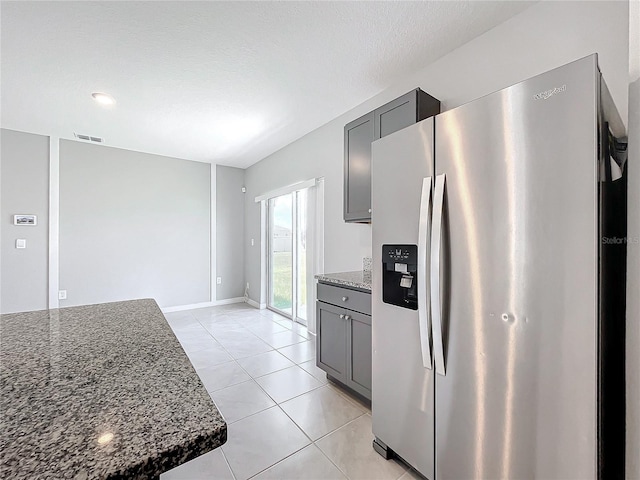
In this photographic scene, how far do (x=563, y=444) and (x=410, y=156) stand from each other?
1244 millimetres

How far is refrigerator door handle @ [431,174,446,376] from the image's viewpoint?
4.06 ft

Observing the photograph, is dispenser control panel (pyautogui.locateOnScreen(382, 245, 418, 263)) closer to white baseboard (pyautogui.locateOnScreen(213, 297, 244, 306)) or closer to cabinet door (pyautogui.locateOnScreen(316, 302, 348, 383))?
cabinet door (pyautogui.locateOnScreen(316, 302, 348, 383))

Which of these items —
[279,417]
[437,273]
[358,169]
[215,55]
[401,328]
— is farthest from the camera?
[358,169]

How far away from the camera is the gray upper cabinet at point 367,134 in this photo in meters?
2.05

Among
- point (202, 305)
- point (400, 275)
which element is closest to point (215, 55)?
point (400, 275)

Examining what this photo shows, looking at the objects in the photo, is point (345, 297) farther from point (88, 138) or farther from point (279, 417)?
point (88, 138)

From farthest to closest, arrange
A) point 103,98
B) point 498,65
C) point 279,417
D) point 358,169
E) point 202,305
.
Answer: point 202,305 < point 103,98 < point 358,169 < point 279,417 < point 498,65

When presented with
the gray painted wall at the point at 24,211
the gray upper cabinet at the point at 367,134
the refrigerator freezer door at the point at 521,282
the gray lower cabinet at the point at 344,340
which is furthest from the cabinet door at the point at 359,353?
the gray painted wall at the point at 24,211

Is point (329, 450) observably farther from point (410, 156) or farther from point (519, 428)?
point (410, 156)

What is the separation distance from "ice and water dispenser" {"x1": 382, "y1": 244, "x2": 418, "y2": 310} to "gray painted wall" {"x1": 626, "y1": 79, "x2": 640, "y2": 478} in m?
0.73

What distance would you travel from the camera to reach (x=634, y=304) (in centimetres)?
93

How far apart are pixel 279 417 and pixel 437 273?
5.05ft

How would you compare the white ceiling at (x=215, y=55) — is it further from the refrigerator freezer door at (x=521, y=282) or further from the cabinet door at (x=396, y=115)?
the refrigerator freezer door at (x=521, y=282)

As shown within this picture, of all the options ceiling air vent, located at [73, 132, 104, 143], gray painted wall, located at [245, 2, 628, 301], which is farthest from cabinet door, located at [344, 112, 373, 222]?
ceiling air vent, located at [73, 132, 104, 143]
